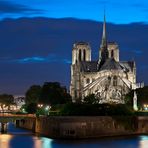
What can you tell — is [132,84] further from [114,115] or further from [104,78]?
[114,115]

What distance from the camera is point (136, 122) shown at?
96250mm

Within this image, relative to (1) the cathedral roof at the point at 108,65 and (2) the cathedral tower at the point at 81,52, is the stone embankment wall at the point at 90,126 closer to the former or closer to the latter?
(1) the cathedral roof at the point at 108,65

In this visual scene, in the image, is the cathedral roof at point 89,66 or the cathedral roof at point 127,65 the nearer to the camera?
the cathedral roof at point 89,66

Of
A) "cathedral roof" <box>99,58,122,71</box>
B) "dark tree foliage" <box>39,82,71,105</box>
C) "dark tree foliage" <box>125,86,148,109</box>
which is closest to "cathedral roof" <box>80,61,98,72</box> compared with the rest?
"cathedral roof" <box>99,58,122,71</box>

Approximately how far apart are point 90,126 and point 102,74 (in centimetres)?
8992

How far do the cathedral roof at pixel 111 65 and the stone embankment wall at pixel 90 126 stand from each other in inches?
2926

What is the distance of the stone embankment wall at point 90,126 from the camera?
86688 mm

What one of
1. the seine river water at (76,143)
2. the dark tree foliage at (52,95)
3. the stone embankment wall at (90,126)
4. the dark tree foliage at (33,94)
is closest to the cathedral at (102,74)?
the dark tree foliage at (33,94)

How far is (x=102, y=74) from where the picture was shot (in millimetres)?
177500

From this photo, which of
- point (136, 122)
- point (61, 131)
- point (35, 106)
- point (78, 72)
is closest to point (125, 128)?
point (136, 122)

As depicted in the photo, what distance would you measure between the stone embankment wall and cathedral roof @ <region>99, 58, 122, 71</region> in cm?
7433

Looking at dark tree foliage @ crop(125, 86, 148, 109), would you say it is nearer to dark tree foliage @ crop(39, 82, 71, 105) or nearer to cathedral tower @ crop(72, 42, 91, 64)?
dark tree foliage @ crop(39, 82, 71, 105)

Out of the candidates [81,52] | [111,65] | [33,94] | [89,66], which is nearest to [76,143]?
[111,65]

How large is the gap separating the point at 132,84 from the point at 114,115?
3227 inches
